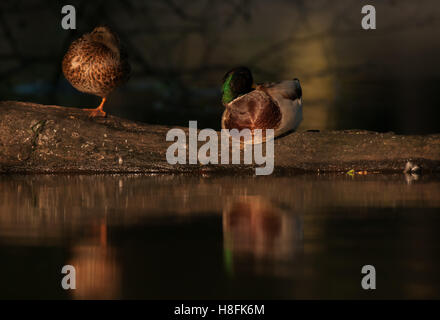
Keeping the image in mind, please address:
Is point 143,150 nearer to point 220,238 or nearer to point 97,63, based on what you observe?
point 97,63

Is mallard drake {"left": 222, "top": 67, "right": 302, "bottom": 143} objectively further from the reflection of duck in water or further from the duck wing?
the reflection of duck in water

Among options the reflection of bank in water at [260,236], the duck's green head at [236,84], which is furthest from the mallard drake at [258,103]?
the reflection of bank in water at [260,236]

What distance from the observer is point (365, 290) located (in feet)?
12.2

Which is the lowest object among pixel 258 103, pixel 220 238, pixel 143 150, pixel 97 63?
pixel 220 238

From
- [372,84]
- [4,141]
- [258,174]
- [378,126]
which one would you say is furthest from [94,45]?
[372,84]

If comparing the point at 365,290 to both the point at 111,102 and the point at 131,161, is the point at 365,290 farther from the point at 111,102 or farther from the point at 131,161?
the point at 111,102

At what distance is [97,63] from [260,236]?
4213 millimetres

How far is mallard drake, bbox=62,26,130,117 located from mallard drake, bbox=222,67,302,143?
3.85ft

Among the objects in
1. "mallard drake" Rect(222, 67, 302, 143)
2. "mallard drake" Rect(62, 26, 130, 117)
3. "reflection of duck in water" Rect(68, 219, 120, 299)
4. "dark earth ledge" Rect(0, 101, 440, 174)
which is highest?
"mallard drake" Rect(62, 26, 130, 117)

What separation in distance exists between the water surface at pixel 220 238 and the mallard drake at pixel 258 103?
70cm

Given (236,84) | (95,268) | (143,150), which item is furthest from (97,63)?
(95,268)

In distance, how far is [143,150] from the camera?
322 inches

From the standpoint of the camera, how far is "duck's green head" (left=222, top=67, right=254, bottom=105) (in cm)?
812

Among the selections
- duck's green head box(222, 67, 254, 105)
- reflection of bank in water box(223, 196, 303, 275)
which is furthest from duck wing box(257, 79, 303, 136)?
reflection of bank in water box(223, 196, 303, 275)
